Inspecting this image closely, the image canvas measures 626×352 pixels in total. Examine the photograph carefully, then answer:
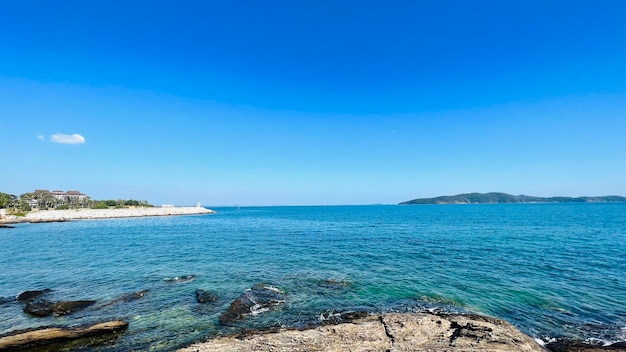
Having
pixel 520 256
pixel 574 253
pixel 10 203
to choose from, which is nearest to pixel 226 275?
pixel 520 256

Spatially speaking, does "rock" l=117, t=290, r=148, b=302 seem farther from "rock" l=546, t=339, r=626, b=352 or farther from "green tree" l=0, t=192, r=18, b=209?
"green tree" l=0, t=192, r=18, b=209

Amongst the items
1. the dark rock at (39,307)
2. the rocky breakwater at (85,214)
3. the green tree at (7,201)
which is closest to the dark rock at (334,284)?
the dark rock at (39,307)

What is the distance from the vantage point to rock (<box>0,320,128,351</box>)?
1289 cm

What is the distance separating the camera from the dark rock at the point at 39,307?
56.6 feet

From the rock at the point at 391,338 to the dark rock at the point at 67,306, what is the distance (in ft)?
39.0

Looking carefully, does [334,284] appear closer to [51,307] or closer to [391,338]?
[391,338]

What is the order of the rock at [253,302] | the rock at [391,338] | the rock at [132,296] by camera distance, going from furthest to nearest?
1. the rock at [132,296]
2. the rock at [253,302]
3. the rock at [391,338]

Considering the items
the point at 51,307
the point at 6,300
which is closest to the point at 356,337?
the point at 51,307

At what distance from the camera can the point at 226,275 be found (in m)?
26.3

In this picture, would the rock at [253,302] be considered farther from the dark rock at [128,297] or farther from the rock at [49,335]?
the dark rock at [128,297]

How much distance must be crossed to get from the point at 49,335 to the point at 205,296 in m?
8.33

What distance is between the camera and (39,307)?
17906 mm

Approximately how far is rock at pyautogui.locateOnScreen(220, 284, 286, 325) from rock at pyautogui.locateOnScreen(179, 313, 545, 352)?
12.1ft

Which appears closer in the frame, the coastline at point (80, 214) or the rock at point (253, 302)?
the rock at point (253, 302)
